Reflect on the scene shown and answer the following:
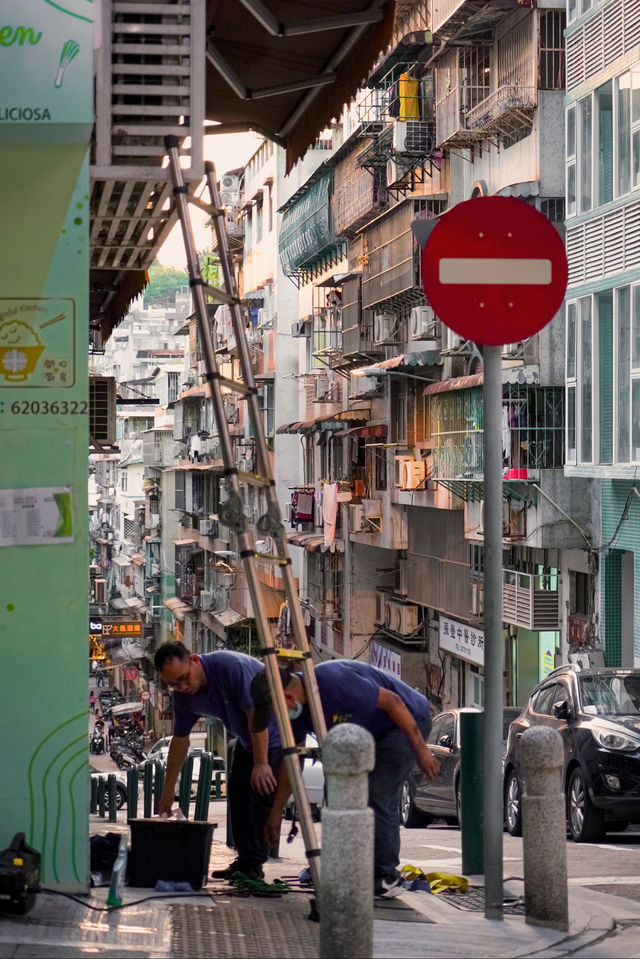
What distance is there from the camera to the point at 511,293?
25.7 ft

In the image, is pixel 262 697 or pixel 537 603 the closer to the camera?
pixel 262 697

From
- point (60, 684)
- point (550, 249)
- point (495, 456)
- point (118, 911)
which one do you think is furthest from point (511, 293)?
point (118, 911)

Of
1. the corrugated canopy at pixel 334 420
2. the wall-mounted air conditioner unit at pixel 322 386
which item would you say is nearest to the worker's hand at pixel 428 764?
the corrugated canopy at pixel 334 420

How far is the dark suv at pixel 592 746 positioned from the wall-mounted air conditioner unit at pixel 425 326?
21.1 metres

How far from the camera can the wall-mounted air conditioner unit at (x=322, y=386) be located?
51.3 m

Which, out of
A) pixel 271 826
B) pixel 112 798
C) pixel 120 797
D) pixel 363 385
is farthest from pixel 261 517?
pixel 363 385

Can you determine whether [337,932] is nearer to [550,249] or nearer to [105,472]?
[550,249]

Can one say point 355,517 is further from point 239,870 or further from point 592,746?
point 239,870

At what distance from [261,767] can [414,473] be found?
1193 inches

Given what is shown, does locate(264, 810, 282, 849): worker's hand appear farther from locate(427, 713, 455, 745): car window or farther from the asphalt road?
locate(427, 713, 455, 745): car window

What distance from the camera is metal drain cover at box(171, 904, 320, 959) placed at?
686cm

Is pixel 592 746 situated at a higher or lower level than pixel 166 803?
lower

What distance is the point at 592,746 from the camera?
15.7m

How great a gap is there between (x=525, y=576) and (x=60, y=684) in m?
25.2
